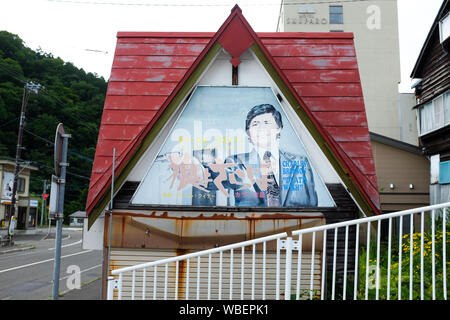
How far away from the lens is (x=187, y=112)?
7.98 meters

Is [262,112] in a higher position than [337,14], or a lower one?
lower

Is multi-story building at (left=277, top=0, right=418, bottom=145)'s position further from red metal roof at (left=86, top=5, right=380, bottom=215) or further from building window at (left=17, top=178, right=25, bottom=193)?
building window at (left=17, top=178, right=25, bottom=193)

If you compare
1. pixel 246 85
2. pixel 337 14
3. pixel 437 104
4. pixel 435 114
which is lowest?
pixel 246 85

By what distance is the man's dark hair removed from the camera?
7.93m

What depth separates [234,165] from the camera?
25.3 feet

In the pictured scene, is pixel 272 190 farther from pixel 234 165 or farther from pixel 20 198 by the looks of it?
pixel 20 198

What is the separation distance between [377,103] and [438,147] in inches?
721

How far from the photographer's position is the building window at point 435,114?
16.8m

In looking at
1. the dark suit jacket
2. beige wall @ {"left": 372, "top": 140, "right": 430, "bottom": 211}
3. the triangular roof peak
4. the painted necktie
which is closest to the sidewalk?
the dark suit jacket

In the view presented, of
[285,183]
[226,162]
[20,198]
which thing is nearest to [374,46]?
[285,183]

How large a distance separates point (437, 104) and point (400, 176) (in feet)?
12.9

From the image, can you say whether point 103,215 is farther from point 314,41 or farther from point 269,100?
point 314,41

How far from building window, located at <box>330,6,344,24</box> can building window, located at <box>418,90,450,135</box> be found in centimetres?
2195
